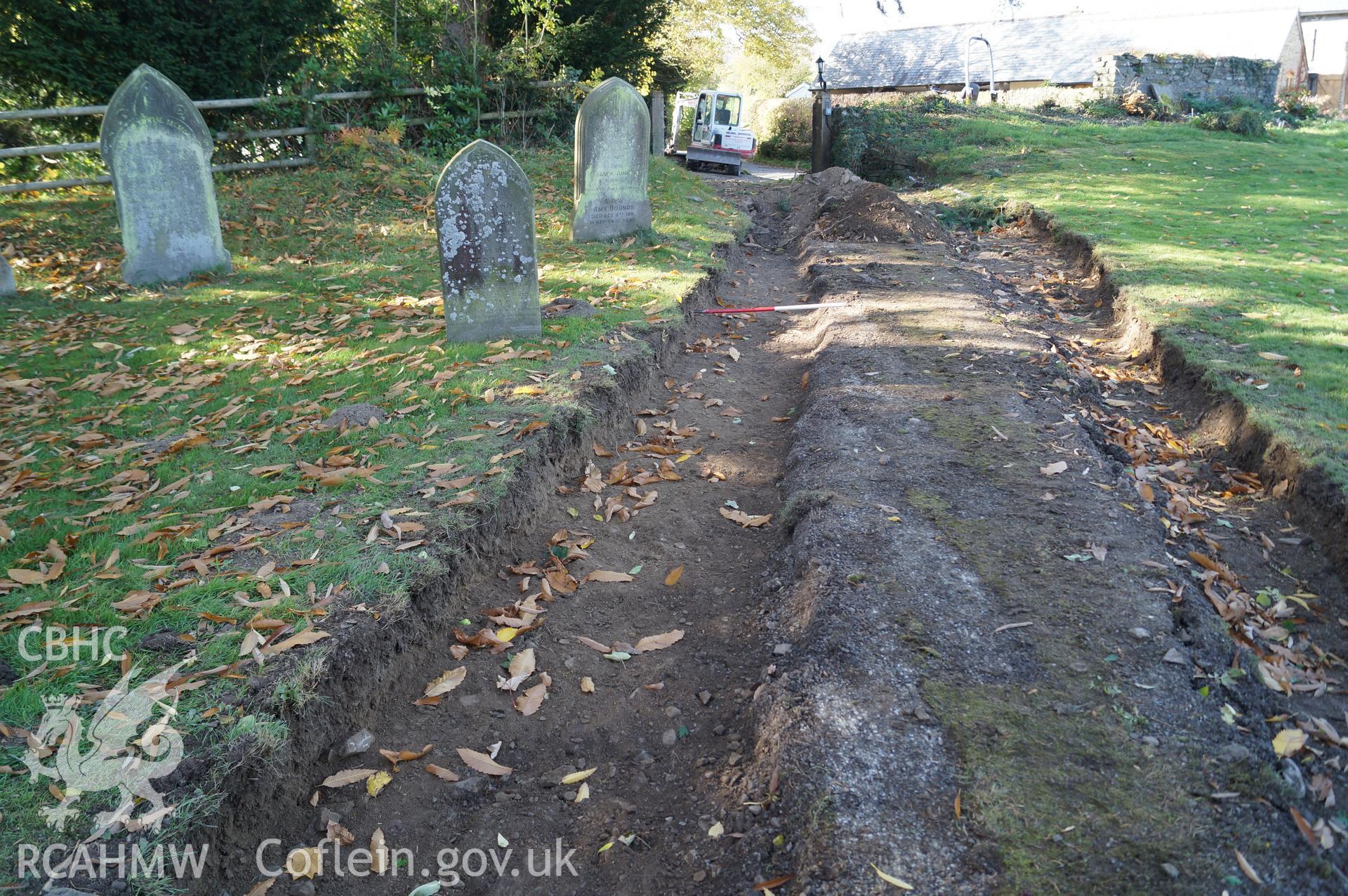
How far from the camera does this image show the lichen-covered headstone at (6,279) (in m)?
7.70

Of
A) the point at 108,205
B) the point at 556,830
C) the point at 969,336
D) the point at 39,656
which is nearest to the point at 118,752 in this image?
the point at 39,656

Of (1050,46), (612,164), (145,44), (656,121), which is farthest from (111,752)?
(1050,46)

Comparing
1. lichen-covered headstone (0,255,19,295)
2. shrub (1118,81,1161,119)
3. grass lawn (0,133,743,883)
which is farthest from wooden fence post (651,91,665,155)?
shrub (1118,81,1161,119)

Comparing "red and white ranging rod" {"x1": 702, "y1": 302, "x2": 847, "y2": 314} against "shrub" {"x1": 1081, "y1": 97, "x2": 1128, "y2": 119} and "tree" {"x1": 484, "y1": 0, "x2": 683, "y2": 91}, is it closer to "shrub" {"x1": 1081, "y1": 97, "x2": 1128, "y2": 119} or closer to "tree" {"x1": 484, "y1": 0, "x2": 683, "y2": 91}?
"tree" {"x1": 484, "y1": 0, "x2": 683, "y2": 91}

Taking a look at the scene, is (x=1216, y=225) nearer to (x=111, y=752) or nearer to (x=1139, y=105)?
(x=111, y=752)

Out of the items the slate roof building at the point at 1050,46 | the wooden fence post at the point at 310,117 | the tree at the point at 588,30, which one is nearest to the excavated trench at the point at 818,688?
the wooden fence post at the point at 310,117

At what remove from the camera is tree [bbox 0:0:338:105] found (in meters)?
10.0

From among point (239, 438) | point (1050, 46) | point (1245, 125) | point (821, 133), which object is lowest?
point (239, 438)

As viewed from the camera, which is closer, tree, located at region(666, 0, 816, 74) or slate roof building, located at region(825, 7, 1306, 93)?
slate roof building, located at region(825, 7, 1306, 93)

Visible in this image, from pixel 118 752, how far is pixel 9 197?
10.7 m

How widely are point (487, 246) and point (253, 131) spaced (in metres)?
7.83

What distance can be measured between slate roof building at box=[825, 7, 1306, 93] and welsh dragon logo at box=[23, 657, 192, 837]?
35664 mm

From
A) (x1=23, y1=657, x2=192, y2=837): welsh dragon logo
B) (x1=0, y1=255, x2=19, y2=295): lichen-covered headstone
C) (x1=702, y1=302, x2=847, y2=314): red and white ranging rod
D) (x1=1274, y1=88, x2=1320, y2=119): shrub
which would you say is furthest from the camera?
(x1=1274, y1=88, x2=1320, y2=119): shrub

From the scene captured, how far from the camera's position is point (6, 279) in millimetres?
7746
